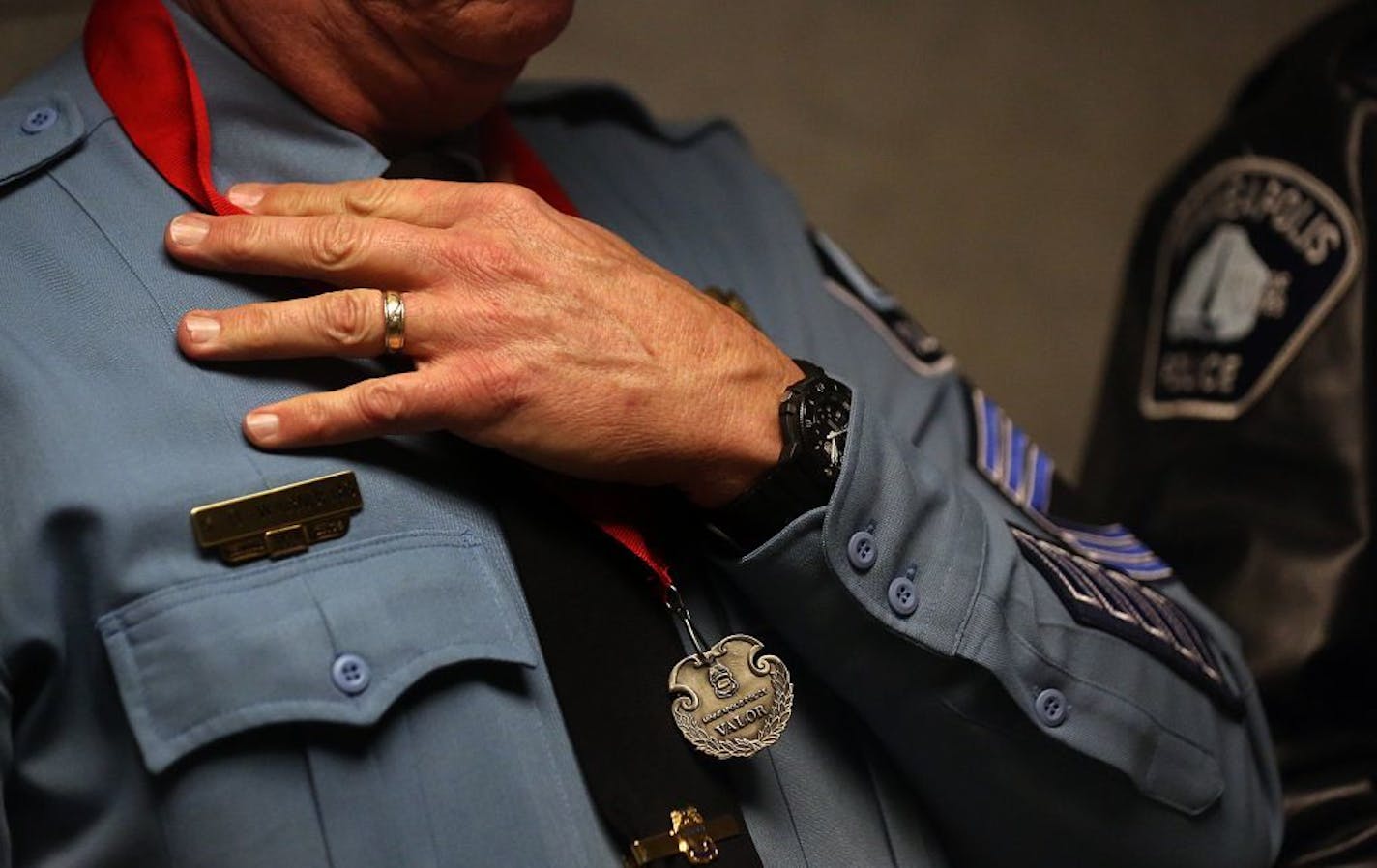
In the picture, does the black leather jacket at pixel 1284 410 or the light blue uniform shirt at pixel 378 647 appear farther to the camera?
the black leather jacket at pixel 1284 410

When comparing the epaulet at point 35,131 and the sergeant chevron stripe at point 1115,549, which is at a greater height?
the sergeant chevron stripe at point 1115,549

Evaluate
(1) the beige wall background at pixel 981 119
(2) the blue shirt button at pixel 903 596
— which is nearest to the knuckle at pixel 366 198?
(2) the blue shirt button at pixel 903 596

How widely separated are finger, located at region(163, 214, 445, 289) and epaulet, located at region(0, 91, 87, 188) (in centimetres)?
11

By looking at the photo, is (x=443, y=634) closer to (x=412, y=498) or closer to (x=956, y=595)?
(x=412, y=498)

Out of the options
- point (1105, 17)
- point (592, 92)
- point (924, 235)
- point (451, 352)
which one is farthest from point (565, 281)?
point (1105, 17)

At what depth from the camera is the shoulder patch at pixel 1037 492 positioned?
122cm

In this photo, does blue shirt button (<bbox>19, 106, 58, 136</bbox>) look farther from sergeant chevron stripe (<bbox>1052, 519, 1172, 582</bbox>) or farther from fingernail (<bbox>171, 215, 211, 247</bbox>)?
sergeant chevron stripe (<bbox>1052, 519, 1172, 582</bbox>)

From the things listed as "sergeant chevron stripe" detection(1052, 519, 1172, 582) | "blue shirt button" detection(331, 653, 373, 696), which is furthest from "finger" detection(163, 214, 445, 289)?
"sergeant chevron stripe" detection(1052, 519, 1172, 582)

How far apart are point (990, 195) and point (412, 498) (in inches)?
42.7

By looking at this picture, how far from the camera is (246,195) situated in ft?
3.16

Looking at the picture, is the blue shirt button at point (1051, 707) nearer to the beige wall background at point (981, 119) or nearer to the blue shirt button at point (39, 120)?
the blue shirt button at point (39, 120)

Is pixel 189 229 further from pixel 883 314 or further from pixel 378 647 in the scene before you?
pixel 883 314

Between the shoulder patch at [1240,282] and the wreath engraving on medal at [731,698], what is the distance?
59 cm

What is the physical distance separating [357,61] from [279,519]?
1.07 ft
